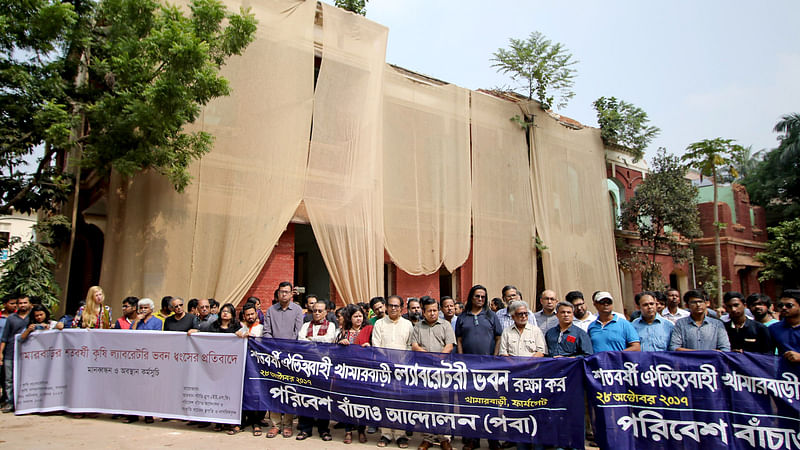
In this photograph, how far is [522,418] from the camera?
5047mm

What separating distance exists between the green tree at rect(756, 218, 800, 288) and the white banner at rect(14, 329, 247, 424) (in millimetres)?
23336

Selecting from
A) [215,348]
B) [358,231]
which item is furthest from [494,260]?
[215,348]

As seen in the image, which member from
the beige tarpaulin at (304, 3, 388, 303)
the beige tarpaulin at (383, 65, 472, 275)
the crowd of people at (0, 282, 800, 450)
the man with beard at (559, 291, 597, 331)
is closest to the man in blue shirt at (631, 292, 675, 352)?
the crowd of people at (0, 282, 800, 450)

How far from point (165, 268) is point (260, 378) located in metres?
4.97

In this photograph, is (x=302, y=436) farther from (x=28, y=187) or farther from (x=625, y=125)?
(x=625, y=125)

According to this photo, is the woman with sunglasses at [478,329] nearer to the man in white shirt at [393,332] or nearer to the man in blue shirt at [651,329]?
the man in white shirt at [393,332]

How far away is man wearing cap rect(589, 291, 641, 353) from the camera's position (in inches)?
210

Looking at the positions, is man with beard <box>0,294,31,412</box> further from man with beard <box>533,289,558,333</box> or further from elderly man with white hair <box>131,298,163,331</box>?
man with beard <box>533,289,558,333</box>

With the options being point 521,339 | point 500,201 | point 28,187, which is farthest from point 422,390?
point 500,201

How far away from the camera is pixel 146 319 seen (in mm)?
6910

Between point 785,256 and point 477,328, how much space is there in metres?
22.0

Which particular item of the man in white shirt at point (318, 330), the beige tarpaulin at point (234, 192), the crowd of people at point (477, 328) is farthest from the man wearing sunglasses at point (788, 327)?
the beige tarpaulin at point (234, 192)

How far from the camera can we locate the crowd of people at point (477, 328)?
5.29 m

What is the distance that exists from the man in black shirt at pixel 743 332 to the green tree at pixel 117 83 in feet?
25.9
